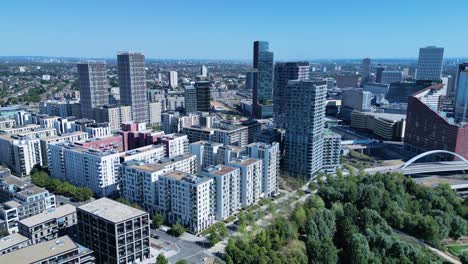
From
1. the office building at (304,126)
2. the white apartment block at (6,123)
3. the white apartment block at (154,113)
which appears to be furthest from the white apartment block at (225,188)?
the white apartment block at (154,113)

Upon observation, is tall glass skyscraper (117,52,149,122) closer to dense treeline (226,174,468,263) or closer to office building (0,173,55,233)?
office building (0,173,55,233)

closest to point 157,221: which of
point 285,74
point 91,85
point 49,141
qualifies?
point 49,141

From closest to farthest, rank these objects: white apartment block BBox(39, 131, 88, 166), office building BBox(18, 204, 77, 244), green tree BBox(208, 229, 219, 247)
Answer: office building BBox(18, 204, 77, 244) → green tree BBox(208, 229, 219, 247) → white apartment block BBox(39, 131, 88, 166)

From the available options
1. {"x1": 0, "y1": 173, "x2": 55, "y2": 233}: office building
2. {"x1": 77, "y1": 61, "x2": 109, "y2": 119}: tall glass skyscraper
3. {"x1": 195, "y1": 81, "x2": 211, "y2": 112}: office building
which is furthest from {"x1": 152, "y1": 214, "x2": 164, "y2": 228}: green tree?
{"x1": 195, "y1": 81, "x2": 211, "y2": 112}: office building

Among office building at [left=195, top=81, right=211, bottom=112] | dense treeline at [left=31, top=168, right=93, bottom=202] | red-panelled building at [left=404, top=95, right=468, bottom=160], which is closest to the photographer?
dense treeline at [left=31, top=168, right=93, bottom=202]

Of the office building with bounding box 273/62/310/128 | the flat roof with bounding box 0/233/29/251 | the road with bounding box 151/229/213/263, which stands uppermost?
the office building with bounding box 273/62/310/128

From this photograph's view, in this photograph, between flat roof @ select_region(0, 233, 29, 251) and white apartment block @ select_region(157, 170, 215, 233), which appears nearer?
flat roof @ select_region(0, 233, 29, 251)

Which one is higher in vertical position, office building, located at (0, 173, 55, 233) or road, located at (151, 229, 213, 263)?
office building, located at (0, 173, 55, 233)
